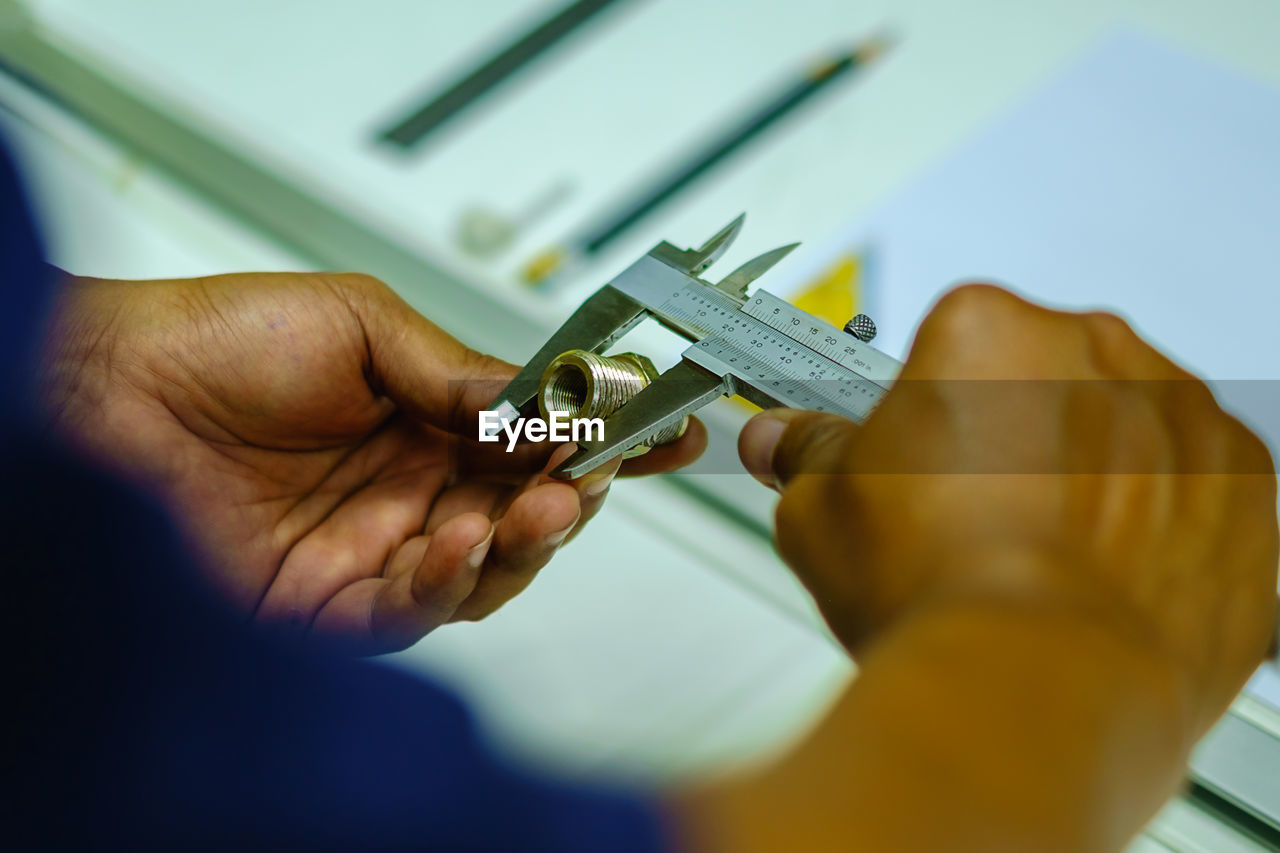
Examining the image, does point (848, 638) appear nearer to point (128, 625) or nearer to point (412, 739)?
point (412, 739)

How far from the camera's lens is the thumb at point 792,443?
69 cm

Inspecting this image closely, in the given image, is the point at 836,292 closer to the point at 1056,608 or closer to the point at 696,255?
the point at 696,255

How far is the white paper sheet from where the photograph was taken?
123cm

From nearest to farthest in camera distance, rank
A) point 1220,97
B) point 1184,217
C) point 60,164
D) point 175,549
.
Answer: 1. point 175,549
2. point 1184,217
3. point 1220,97
4. point 60,164

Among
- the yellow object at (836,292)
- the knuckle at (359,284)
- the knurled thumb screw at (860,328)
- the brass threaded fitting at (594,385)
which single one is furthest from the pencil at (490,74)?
the knurled thumb screw at (860,328)

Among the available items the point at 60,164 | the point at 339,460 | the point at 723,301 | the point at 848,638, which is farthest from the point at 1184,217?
the point at 60,164

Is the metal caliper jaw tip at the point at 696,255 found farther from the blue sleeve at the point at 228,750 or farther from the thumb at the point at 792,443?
the blue sleeve at the point at 228,750

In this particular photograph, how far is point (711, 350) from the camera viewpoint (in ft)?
2.78

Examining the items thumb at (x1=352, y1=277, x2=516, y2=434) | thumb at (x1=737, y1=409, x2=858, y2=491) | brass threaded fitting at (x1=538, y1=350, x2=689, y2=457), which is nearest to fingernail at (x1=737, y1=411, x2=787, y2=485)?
thumb at (x1=737, y1=409, x2=858, y2=491)

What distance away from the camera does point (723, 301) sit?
2.94 ft

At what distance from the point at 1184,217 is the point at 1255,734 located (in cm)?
70

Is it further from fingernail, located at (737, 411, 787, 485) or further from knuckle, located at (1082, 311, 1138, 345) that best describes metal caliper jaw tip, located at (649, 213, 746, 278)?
knuckle, located at (1082, 311, 1138, 345)

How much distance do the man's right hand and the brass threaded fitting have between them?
225 millimetres

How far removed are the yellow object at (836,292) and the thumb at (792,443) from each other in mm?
513
